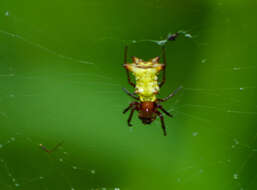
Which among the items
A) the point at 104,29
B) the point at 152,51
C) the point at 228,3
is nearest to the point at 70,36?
the point at 104,29

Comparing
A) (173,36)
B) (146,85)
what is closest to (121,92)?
(146,85)

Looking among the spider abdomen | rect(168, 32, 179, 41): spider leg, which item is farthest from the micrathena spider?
rect(168, 32, 179, 41): spider leg

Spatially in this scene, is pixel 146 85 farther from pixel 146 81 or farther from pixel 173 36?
pixel 173 36

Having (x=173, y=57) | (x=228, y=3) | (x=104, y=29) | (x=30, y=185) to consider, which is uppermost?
(x=228, y=3)

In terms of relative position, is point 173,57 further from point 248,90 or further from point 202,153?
point 202,153

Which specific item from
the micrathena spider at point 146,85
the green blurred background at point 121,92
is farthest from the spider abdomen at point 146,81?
the green blurred background at point 121,92

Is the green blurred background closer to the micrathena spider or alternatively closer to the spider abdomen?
the micrathena spider
